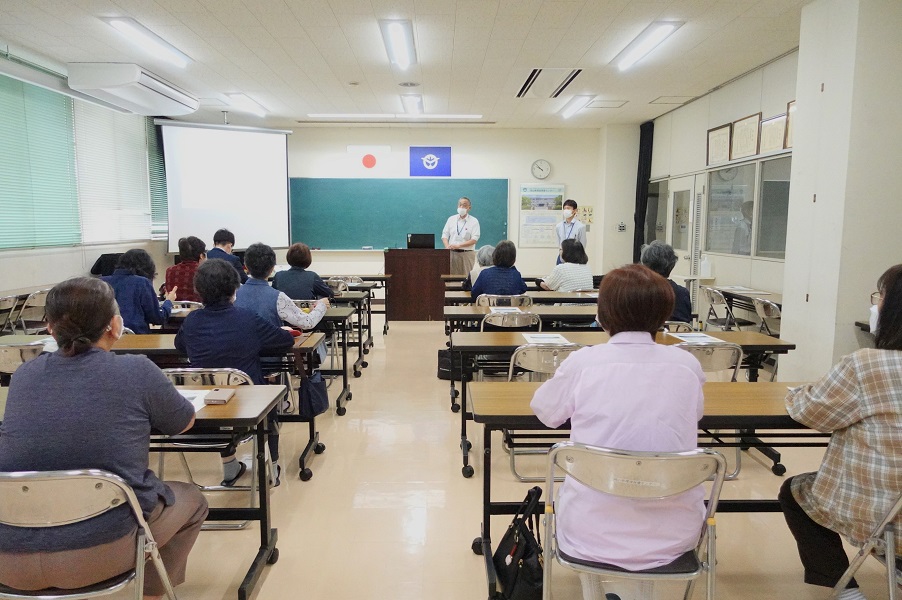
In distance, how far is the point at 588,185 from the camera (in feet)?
32.7

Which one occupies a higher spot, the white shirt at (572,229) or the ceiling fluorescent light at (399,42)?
the ceiling fluorescent light at (399,42)

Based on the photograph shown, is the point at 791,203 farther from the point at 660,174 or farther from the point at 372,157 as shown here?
the point at 372,157

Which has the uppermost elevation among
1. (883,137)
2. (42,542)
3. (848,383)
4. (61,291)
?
(883,137)

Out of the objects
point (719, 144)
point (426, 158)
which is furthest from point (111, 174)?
point (719, 144)

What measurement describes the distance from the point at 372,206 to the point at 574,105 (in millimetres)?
3724

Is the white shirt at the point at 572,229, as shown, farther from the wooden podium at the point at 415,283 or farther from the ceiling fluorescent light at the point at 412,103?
the ceiling fluorescent light at the point at 412,103

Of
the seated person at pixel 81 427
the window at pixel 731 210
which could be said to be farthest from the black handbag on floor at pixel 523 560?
the window at pixel 731 210

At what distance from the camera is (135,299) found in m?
3.71

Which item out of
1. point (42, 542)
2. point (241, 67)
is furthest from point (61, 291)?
point (241, 67)

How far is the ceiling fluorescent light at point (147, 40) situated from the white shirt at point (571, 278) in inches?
162

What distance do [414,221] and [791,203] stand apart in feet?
20.5

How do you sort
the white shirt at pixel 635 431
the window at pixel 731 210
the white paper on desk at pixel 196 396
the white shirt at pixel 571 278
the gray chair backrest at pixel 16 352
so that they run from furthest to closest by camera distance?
the window at pixel 731 210
the white shirt at pixel 571 278
the gray chair backrest at pixel 16 352
the white paper on desk at pixel 196 396
the white shirt at pixel 635 431

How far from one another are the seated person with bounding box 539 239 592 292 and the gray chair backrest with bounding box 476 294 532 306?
2.48 feet

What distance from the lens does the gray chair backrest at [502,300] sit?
4395 millimetres
